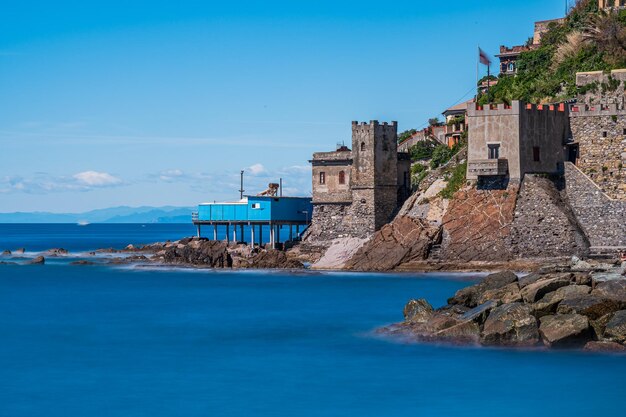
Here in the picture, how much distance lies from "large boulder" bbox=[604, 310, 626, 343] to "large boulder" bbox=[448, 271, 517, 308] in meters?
7.78

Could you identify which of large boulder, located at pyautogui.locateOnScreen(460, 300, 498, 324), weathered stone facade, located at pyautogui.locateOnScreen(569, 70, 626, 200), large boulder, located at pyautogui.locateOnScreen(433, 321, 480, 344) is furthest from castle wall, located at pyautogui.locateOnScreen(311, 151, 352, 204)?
large boulder, located at pyautogui.locateOnScreen(433, 321, 480, 344)

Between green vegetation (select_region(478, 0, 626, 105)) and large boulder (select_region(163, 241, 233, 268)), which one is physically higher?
green vegetation (select_region(478, 0, 626, 105))

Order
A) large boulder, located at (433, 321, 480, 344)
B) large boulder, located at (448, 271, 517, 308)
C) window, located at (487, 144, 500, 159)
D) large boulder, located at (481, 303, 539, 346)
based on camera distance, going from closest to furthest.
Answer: large boulder, located at (481, 303, 539, 346)
large boulder, located at (433, 321, 480, 344)
large boulder, located at (448, 271, 517, 308)
window, located at (487, 144, 500, 159)

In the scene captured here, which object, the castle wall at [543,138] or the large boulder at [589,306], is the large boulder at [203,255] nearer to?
the castle wall at [543,138]

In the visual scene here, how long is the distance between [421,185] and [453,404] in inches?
1560

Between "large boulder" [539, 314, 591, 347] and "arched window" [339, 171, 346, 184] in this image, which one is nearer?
"large boulder" [539, 314, 591, 347]

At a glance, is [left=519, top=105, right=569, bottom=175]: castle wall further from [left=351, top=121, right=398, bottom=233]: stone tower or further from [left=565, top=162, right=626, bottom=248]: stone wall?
[left=351, top=121, right=398, bottom=233]: stone tower

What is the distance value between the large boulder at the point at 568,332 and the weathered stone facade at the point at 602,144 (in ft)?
87.8

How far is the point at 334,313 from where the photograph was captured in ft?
166

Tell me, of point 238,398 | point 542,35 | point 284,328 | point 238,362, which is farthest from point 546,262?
point 542,35

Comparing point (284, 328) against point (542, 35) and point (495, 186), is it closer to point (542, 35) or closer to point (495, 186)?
point (495, 186)

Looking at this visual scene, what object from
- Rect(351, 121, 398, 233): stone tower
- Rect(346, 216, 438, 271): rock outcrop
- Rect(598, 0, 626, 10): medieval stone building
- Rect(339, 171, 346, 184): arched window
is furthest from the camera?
Rect(598, 0, 626, 10): medieval stone building

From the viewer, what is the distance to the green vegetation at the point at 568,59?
72.4 meters

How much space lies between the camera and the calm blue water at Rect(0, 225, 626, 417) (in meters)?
31.9
